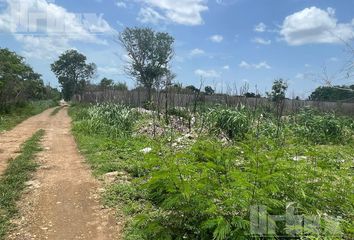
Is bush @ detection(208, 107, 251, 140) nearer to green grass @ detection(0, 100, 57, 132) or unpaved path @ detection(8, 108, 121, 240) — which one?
unpaved path @ detection(8, 108, 121, 240)

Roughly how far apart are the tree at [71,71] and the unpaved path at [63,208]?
53.1 meters

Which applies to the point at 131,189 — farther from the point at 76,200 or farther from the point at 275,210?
the point at 275,210

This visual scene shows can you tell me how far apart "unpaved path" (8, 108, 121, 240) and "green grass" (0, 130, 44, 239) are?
4.5 inches

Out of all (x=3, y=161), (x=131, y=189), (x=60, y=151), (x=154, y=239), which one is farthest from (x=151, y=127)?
(x=154, y=239)

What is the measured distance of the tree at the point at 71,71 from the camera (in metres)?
58.5

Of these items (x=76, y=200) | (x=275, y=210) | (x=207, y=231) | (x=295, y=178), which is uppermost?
(x=295, y=178)

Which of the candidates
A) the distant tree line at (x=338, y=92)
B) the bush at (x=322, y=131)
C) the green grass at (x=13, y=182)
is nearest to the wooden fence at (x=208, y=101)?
the distant tree line at (x=338, y=92)

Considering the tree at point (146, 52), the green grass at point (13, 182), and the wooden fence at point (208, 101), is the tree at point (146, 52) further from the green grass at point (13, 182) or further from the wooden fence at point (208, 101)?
the green grass at point (13, 182)

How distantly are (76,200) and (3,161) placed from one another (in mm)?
2996

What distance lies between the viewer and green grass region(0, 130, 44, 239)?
4441mm

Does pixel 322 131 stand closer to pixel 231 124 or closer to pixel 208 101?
pixel 231 124

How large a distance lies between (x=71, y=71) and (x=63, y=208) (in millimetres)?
57702

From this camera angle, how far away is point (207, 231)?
10.9 feet

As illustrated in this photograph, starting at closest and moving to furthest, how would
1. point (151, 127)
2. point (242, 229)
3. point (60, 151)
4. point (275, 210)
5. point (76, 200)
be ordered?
point (242, 229)
point (275, 210)
point (76, 200)
point (60, 151)
point (151, 127)
